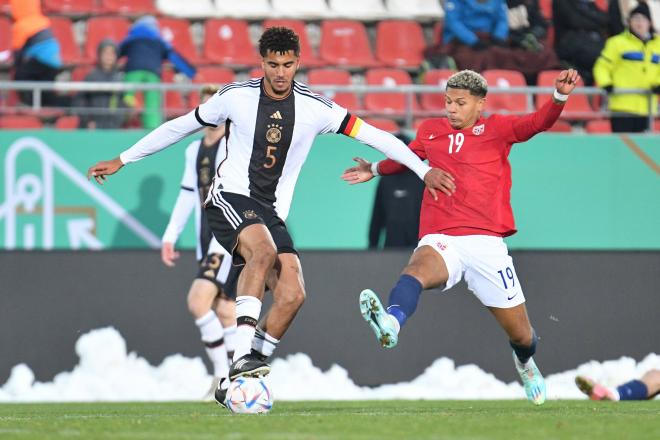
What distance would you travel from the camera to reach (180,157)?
12344 mm

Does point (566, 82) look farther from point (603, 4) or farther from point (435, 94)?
point (603, 4)

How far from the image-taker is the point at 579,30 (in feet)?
48.7

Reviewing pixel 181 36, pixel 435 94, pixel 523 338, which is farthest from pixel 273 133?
pixel 181 36

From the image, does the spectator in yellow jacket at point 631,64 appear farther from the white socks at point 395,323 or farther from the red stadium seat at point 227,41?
the white socks at point 395,323

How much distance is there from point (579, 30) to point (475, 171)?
7507 millimetres

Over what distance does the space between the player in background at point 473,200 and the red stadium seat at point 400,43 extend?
24.6 ft

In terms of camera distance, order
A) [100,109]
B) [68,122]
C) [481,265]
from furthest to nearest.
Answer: [68,122] → [100,109] → [481,265]

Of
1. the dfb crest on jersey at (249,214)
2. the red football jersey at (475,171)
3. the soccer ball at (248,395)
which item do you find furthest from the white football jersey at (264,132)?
the soccer ball at (248,395)

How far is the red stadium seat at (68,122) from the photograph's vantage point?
12.4 m

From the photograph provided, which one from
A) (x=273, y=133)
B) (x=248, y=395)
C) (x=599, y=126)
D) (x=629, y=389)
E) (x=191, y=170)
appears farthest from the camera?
(x=599, y=126)

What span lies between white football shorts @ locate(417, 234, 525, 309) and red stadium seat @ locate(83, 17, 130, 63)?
8.15 meters

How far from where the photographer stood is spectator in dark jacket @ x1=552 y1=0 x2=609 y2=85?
47.8 ft

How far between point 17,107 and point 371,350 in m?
4.41

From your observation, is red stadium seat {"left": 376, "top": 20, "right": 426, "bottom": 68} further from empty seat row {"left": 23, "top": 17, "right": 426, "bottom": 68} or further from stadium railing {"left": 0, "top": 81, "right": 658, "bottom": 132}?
stadium railing {"left": 0, "top": 81, "right": 658, "bottom": 132}
